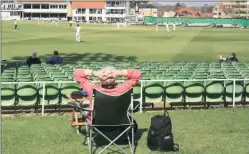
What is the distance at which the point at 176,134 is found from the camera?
→ 333 inches

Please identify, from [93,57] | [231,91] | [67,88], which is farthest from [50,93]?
[93,57]

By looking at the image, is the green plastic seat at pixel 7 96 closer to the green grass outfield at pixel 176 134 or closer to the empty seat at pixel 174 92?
the green grass outfield at pixel 176 134

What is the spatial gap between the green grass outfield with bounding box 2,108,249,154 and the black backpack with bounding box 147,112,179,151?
165mm

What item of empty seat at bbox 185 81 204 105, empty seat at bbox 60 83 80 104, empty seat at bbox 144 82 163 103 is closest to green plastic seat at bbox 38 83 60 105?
empty seat at bbox 60 83 80 104

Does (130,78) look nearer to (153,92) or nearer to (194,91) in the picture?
(153,92)

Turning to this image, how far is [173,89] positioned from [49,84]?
324 cm

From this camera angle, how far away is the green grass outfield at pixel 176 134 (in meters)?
7.51

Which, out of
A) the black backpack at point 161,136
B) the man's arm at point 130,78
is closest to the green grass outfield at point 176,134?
the black backpack at point 161,136

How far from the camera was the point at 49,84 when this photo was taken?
10.5 metres

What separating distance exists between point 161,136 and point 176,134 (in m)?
1.17

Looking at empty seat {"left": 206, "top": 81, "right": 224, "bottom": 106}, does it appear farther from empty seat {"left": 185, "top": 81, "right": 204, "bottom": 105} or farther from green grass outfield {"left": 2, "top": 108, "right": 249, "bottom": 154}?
green grass outfield {"left": 2, "top": 108, "right": 249, "bottom": 154}

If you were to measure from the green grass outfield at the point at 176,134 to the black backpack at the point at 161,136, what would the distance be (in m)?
0.16

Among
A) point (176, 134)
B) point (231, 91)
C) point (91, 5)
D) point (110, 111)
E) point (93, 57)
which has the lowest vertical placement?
point (176, 134)

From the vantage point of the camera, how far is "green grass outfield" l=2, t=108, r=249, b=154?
7508mm
